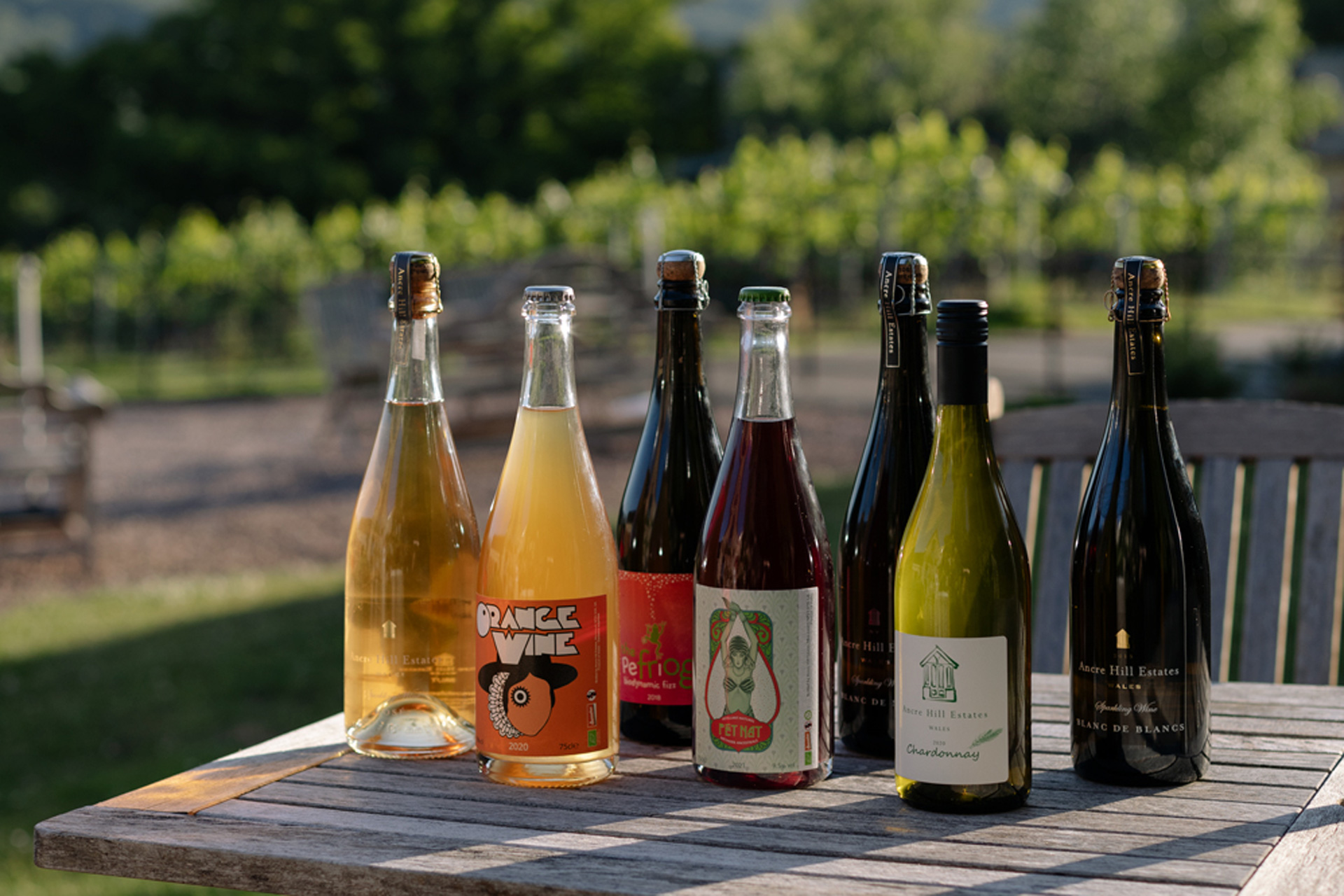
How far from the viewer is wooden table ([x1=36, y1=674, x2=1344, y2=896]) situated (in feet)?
3.57

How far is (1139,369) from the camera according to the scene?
4.26 feet

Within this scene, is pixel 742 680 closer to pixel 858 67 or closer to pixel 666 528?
pixel 666 528

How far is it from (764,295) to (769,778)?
1.52 feet

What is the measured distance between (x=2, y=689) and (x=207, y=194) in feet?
103

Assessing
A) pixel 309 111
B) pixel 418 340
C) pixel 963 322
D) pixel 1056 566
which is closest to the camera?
pixel 963 322

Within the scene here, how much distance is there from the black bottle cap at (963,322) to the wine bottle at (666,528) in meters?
0.27

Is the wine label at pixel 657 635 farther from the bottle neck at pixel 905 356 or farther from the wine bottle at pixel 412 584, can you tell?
the bottle neck at pixel 905 356

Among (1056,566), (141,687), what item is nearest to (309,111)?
(141,687)

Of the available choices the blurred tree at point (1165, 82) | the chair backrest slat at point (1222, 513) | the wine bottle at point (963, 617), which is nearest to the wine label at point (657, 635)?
the wine bottle at point (963, 617)

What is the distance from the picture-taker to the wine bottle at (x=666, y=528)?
1412mm

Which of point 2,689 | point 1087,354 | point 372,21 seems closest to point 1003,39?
point 372,21

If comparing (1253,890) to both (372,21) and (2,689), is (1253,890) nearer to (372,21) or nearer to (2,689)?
(2,689)

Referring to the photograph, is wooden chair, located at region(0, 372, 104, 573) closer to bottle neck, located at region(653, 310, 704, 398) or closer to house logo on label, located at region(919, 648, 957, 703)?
bottle neck, located at region(653, 310, 704, 398)

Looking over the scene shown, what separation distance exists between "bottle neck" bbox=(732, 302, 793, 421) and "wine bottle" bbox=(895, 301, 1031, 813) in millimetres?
139
